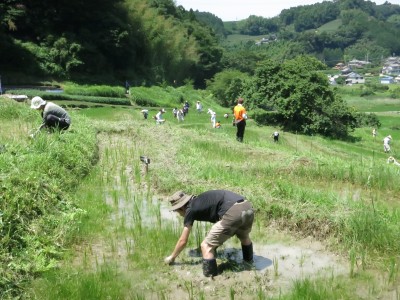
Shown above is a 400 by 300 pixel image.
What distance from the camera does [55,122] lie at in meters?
10.1

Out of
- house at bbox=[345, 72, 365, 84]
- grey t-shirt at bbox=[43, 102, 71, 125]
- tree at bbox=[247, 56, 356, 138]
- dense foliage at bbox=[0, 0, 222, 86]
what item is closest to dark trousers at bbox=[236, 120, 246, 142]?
grey t-shirt at bbox=[43, 102, 71, 125]

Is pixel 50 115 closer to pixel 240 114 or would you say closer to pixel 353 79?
pixel 240 114

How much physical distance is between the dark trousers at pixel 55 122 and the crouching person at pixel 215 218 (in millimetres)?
5654

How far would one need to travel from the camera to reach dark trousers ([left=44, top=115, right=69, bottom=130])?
10031mm

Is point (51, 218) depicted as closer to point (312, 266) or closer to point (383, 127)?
point (312, 266)

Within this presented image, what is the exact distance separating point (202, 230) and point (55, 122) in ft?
17.4

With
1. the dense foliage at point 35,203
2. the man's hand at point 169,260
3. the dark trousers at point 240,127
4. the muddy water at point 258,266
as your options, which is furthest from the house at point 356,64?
the man's hand at point 169,260

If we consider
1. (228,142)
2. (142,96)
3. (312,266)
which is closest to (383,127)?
(142,96)

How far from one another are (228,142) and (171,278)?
322 inches

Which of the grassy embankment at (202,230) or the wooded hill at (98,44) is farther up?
the wooded hill at (98,44)

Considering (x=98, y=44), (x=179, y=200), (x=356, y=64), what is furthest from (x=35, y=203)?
(x=356, y=64)

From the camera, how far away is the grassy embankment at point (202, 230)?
187 inches

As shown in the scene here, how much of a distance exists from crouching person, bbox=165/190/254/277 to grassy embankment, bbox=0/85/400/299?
1.12 feet

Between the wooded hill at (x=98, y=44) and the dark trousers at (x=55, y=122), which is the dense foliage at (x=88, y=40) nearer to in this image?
the wooded hill at (x=98, y=44)
